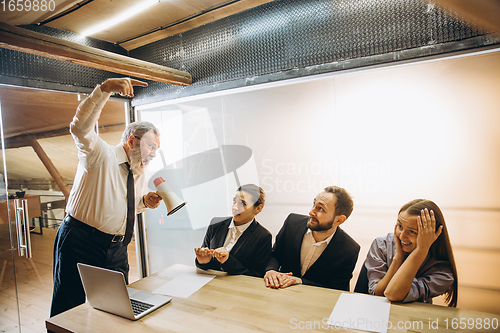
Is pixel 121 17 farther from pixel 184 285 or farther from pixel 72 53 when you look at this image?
pixel 184 285

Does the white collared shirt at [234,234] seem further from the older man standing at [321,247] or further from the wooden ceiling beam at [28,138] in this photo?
the wooden ceiling beam at [28,138]

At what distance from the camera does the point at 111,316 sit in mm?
1651

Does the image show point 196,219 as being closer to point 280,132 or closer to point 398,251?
point 280,132

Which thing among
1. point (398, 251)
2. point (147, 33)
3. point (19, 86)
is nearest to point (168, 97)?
point (147, 33)

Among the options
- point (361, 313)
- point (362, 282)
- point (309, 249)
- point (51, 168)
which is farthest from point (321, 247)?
point (51, 168)

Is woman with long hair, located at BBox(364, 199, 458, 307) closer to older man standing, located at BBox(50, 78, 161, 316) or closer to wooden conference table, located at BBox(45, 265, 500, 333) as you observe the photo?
wooden conference table, located at BBox(45, 265, 500, 333)

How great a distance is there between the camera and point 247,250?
2.60 m

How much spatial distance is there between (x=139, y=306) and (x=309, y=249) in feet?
4.14

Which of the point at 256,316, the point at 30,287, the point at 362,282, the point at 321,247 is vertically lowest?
the point at 30,287

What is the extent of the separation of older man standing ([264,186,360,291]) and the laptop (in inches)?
31.9

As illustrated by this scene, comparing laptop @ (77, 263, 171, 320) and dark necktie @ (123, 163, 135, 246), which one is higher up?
dark necktie @ (123, 163, 135, 246)

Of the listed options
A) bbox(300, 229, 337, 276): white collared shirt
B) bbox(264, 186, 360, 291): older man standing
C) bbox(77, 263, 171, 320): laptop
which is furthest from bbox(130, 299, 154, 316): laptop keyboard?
bbox(300, 229, 337, 276): white collared shirt

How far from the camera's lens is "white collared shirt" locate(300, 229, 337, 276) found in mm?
2289

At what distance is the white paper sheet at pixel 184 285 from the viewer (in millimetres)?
1914
